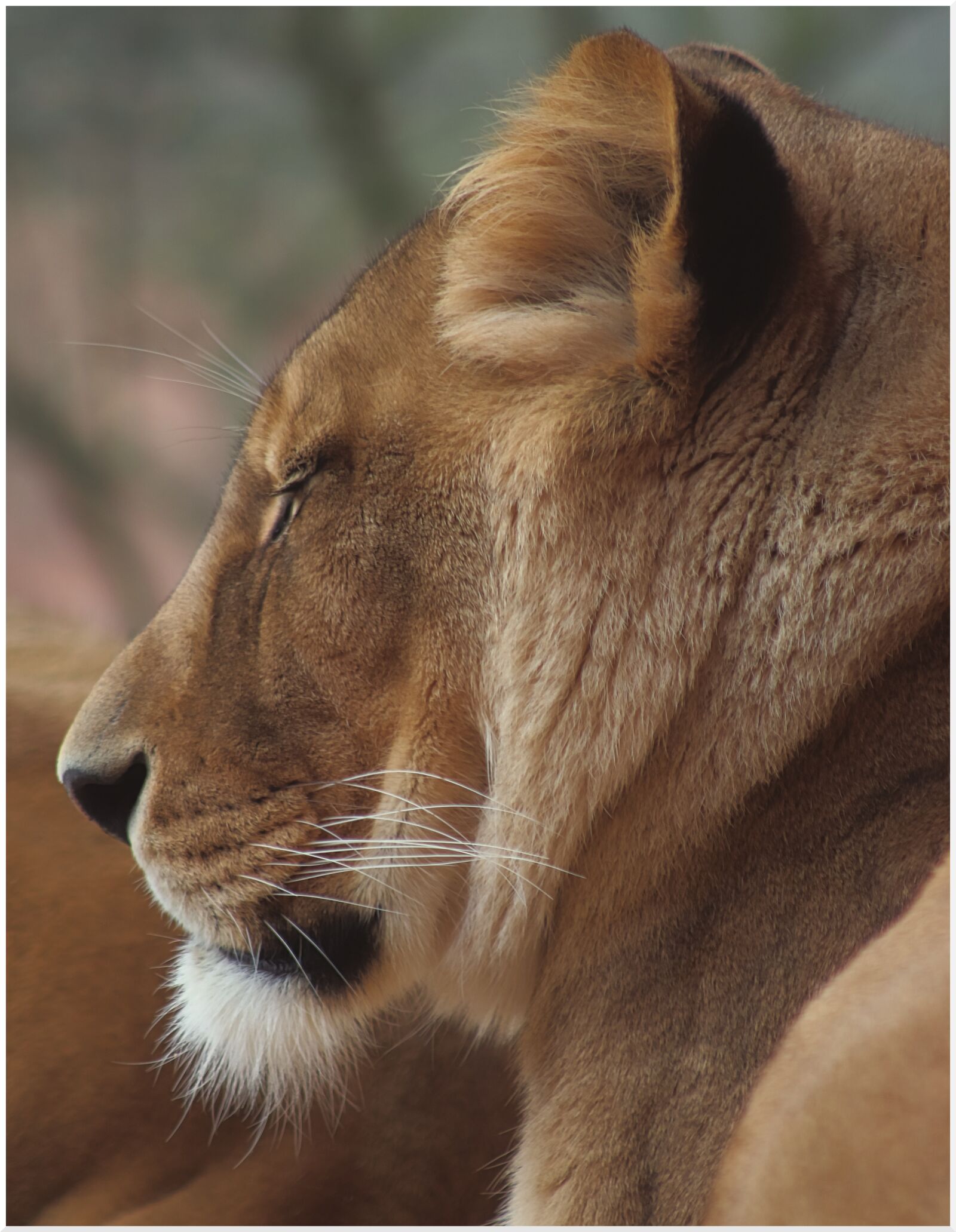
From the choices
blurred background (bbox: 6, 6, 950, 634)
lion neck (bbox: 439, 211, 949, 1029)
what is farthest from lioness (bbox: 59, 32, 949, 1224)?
blurred background (bbox: 6, 6, 950, 634)

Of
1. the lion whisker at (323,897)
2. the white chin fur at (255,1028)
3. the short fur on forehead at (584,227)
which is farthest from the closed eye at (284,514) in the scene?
the white chin fur at (255,1028)

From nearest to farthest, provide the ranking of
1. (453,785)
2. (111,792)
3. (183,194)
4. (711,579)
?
(711,579) → (453,785) → (111,792) → (183,194)

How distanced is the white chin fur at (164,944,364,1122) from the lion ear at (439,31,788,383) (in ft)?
2.11

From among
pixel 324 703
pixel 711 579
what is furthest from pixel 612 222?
pixel 324 703

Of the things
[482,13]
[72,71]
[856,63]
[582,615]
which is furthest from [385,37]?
[582,615]

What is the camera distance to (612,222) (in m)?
1.00

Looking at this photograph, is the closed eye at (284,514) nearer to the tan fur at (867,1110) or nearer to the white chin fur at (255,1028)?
the white chin fur at (255,1028)

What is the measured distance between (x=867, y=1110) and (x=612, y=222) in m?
0.69

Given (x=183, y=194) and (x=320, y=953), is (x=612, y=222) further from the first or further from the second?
(x=183, y=194)

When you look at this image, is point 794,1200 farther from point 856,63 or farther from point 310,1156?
point 856,63

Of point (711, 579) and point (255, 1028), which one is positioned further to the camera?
point (255, 1028)

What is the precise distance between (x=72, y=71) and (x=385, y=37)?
2.23ft

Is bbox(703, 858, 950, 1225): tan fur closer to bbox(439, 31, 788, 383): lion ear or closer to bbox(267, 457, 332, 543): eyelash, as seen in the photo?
bbox(439, 31, 788, 383): lion ear

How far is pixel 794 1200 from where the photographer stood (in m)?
0.72
